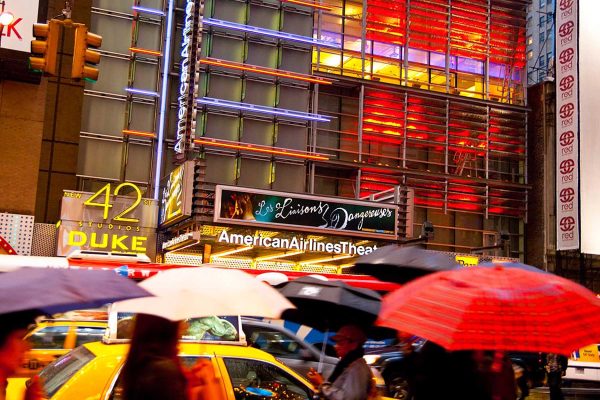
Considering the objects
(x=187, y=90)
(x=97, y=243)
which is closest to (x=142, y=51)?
(x=187, y=90)

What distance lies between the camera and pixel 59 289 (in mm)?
4414

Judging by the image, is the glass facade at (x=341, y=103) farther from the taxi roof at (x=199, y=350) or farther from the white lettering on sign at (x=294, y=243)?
the taxi roof at (x=199, y=350)

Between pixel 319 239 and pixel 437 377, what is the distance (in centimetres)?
2014

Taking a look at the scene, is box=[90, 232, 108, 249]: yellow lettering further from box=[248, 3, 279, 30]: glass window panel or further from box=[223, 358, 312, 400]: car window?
box=[223, 358, 312, 400]: car window

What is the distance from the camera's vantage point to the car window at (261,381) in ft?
23.6

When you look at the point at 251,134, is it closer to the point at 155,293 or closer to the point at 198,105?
the point at 198,105

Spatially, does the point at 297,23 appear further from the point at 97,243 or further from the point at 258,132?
the point at 97,243

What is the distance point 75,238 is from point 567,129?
18.7m

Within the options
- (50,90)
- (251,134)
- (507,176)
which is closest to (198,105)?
(251,134)

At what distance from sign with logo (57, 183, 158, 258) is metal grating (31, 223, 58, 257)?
486mm

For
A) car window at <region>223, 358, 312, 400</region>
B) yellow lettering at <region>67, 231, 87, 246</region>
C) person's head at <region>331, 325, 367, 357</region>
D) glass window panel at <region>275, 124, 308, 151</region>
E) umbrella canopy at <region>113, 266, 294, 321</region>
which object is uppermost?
glass window panel at <region>275, 124, 308, 151</region>

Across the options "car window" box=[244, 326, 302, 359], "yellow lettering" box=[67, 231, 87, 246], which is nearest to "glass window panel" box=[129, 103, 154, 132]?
"yellow lettering" box=[67, 231, 87, 246]

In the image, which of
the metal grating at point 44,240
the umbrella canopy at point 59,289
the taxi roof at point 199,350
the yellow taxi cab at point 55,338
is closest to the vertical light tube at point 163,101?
the metal grating at point 44,240

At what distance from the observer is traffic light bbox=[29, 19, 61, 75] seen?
1238cm
